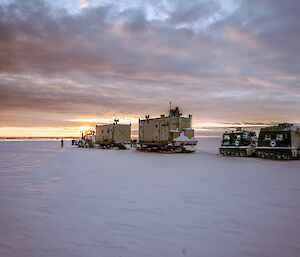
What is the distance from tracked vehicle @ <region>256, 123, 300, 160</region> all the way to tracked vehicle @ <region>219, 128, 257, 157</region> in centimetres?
264

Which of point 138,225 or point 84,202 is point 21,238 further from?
point 84,202

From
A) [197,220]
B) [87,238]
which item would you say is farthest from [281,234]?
[87,238]

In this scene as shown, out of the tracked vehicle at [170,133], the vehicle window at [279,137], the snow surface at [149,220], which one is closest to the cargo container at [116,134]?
the tracked vehicle at [170,133]

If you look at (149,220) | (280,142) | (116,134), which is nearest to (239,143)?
(280,142)

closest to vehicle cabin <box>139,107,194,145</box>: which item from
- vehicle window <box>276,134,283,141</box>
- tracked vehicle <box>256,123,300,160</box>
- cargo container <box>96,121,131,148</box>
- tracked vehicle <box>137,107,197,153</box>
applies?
tracked vehicle <box>137,107,197,153</box>

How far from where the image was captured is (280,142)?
3094 cm

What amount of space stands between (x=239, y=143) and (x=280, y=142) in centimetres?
571

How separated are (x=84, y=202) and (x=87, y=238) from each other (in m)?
3.76

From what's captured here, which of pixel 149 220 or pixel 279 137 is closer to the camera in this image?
pixel 149 220

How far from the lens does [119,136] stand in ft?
202

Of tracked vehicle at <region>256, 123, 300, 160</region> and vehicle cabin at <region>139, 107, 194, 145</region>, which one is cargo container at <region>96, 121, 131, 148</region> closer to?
vehicle cabin at <region>139, 107, 194, 145</region>

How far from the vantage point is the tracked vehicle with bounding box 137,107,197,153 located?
45.4m

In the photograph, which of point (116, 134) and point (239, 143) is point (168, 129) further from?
point (116, 134)

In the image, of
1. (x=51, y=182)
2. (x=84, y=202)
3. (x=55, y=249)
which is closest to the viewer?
(x=55, y=249)
